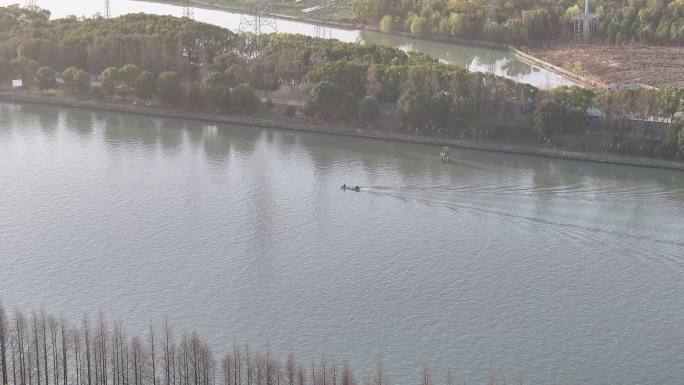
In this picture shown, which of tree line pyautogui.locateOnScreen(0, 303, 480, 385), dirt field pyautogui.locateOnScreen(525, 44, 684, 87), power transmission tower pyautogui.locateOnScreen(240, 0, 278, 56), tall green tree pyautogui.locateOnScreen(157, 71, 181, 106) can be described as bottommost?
tree line pyautogui.locateOnScreen(0, 303, 480, 385)

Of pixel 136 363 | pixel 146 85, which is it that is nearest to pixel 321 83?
pixel 146 85

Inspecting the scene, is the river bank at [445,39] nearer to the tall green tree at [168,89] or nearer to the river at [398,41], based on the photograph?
the river at [398,41]

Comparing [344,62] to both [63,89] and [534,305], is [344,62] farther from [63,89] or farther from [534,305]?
[534,305]

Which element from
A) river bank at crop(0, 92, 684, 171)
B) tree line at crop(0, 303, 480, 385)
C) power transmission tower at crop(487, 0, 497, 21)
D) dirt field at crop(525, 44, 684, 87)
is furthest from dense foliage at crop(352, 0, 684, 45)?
tree line at crop(0, 303, 480, 385)

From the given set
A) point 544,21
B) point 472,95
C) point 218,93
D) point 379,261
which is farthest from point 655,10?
point 379,261

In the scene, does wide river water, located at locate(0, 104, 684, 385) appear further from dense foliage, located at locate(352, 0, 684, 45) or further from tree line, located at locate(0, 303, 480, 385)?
dense foliage, located at locate(352, 0, 684, 45)

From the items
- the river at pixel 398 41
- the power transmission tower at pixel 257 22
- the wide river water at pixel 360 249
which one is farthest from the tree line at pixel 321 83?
the river at pixel 398 41

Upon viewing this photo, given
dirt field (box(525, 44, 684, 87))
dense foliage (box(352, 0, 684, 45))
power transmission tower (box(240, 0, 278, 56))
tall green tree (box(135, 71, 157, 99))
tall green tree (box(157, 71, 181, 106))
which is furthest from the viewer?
dense foliage (box(352, 0, 684, 45))

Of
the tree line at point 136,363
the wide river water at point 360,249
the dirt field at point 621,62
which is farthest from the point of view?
the dirt field at point 621,62
